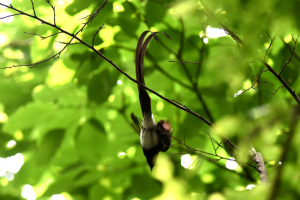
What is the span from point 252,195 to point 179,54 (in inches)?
56.1

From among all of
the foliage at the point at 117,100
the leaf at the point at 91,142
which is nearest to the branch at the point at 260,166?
the foliage at the point at 117,100

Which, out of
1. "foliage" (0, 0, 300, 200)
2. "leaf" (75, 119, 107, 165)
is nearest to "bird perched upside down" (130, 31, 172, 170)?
"foliage" (0, 0, 300, 200)

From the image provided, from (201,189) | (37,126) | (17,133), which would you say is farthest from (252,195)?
(17,133)

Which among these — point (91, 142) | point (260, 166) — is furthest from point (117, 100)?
point (260, 166)

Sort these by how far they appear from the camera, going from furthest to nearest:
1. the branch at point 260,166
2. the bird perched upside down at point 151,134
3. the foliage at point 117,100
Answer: the foliage at point 117,100 → the bird perched upside down at point 151,134 → the branch at point 260,166

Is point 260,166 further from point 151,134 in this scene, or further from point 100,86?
point 100,86

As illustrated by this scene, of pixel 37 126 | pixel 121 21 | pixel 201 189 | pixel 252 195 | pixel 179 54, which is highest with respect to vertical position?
pixel 121 21

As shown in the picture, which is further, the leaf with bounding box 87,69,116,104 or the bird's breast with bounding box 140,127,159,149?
the leaf with bounding box 87,69,116,104

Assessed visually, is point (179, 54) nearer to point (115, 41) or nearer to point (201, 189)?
point (115, 41)

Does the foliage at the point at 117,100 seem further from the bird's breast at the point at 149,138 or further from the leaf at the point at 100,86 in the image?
the bird's breast at the point at 149,138

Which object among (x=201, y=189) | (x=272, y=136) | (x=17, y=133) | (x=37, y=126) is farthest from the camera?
(x=17, y=133)

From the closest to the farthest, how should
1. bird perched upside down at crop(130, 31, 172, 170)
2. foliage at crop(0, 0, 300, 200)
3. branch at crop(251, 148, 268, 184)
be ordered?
1. branch at crop(251, 148, 268, 184)
2. bird perched upside down at crop(130, 31, 172, 170)
3. foliage at crop(0, 0, 300, 200)

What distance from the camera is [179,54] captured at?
6.89ft

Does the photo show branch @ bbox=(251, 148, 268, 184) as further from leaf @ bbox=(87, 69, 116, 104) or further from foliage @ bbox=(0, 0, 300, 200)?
leaf @ bbox=(87, 69, 116, 104)
